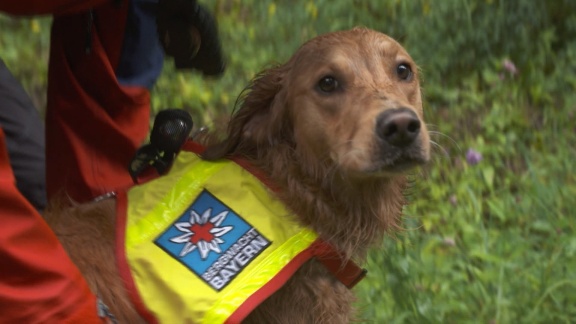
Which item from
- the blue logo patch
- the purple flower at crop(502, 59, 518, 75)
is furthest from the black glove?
the purple flower at crop(502, 59, 518, 75)

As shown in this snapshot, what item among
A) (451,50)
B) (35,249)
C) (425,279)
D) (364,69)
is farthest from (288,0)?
(35,249)

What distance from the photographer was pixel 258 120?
2865 millimetres

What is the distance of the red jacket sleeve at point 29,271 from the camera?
202 cm

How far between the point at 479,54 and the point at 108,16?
304cm

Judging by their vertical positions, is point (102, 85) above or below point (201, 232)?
above

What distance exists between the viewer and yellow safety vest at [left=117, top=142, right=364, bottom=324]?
244 cm

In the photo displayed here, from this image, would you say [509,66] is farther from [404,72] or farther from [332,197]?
[332,197]

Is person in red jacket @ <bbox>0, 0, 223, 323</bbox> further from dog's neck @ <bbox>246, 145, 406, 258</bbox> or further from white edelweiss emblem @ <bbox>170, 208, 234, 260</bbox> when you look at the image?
dog's neck @ <bbox>246, 145, 406, 258</bbox>

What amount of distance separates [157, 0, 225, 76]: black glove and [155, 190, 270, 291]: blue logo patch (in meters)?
0.59

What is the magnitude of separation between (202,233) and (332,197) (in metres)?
0.46

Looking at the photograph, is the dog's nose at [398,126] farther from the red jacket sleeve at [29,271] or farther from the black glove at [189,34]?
the red jacket sleeve at [29,271]

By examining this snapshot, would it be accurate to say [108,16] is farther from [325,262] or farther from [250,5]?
[250,5]

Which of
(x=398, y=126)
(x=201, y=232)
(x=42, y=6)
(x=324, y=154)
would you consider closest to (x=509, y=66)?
(x=324, y=154)

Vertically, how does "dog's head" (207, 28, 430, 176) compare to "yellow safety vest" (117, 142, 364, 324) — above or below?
above
